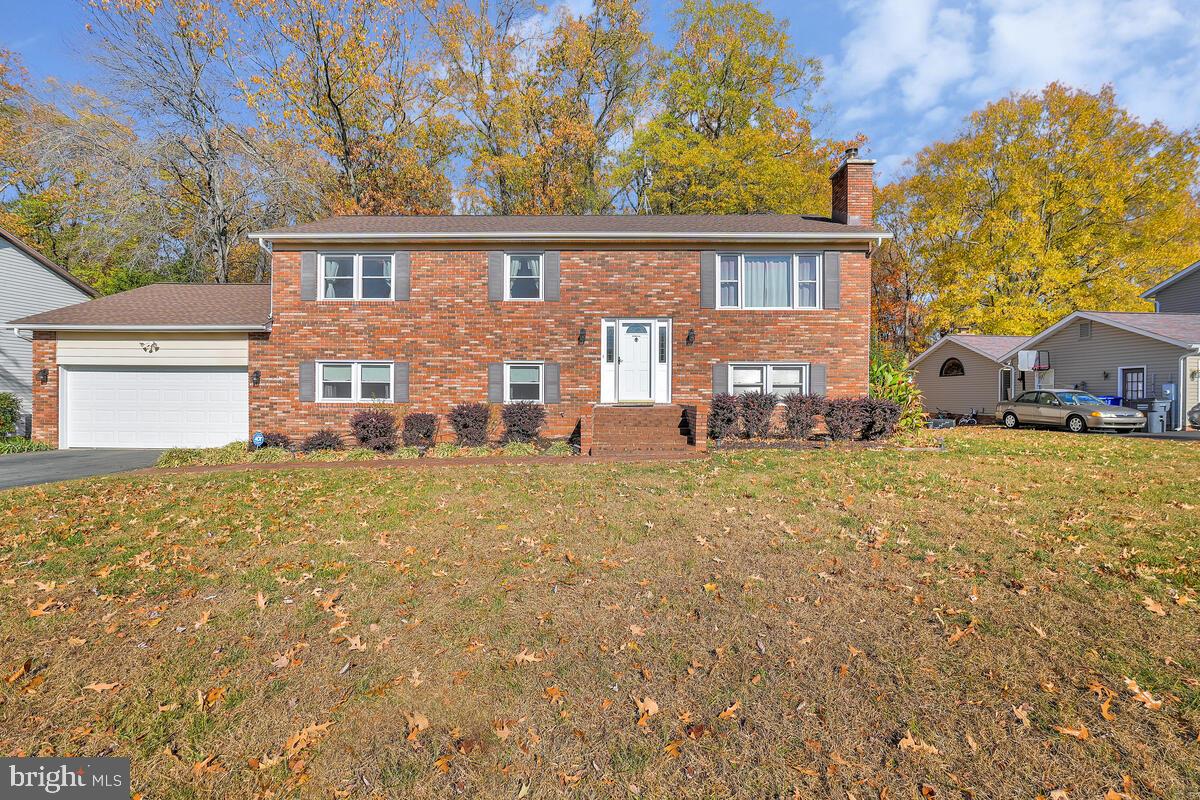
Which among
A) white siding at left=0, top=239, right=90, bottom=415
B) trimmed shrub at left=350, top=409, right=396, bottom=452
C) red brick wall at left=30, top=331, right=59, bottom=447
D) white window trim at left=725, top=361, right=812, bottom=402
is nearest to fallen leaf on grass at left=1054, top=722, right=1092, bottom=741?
white window trim at left=725, top=361, right=812, bottom=402

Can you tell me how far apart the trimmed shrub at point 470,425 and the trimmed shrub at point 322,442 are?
111 inches

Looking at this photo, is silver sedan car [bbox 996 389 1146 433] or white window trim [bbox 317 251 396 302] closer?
white window trim [bbox 317 251 396 302]

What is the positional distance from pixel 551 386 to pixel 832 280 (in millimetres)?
7756

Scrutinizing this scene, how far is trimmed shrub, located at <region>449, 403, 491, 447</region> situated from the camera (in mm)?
13031

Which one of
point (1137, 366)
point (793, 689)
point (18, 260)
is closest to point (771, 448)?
point (793, 689)

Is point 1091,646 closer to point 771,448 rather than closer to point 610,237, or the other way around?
point 771,448

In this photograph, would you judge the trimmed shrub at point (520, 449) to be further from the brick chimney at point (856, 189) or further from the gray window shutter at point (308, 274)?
the brick chimney at point (856, 189)

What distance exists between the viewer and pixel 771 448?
11719 millimetres

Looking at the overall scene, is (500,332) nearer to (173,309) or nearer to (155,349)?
(155,349)

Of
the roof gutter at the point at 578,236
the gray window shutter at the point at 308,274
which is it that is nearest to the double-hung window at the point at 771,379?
the roof gutter at the point at 578,236

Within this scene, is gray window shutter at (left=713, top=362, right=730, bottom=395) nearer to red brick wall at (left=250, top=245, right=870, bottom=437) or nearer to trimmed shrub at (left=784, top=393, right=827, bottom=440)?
red brick wall at (left=250, top=245, right=870, bottom=437)

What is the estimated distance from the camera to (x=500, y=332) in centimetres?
1393

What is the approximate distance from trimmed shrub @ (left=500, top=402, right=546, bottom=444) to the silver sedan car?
1747 centimetres

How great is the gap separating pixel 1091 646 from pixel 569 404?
11248mm
